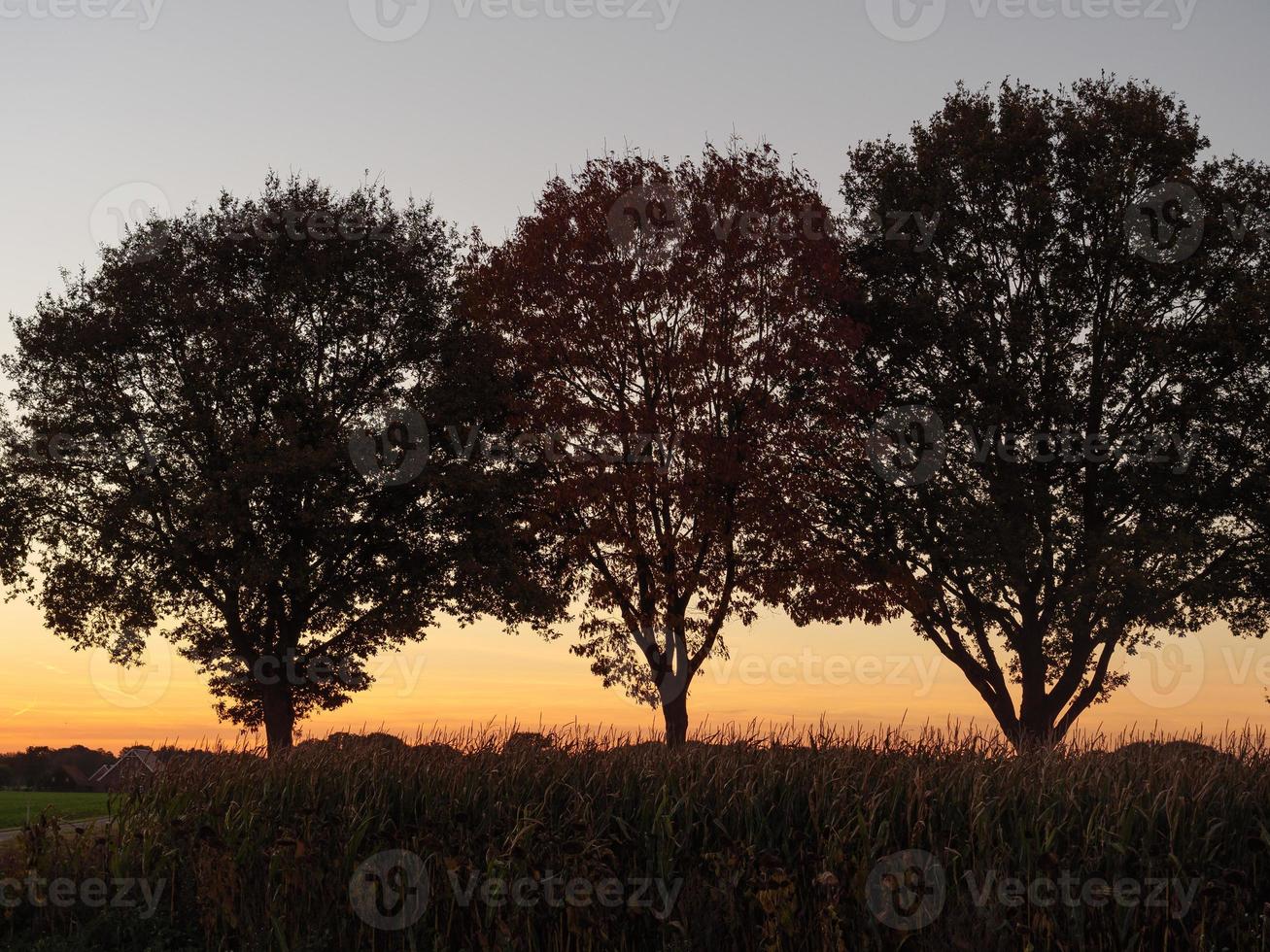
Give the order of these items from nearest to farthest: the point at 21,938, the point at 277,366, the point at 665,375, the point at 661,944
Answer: the point at 661,944
the point at 21,938
the point at 665,375
the point at 277,366

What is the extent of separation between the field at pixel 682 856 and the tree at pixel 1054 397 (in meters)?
13.2

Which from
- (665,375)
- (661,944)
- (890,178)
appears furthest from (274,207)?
(661,944)

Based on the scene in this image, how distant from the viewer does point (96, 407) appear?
28844 mm

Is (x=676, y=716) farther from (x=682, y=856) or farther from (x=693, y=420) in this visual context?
(x=682, y=856)

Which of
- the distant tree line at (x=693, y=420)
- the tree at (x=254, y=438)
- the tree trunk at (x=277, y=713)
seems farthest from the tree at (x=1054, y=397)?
the tree trunk at (x=277, y=713)

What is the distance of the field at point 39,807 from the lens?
19859mm

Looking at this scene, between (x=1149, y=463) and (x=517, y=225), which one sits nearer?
(x=1149, y=463)

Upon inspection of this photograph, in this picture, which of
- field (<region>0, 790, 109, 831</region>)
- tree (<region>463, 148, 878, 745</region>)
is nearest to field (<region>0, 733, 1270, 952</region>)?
field (<region>0, 790, 109, 831</region>)

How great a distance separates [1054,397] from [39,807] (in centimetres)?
2368

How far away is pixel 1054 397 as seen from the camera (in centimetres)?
2705

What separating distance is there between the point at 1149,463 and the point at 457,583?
16.7m

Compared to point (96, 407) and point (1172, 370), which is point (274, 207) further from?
point (1172, 370)

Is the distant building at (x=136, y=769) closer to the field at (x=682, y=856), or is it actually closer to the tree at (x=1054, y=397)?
the field at (x=682, y=856)

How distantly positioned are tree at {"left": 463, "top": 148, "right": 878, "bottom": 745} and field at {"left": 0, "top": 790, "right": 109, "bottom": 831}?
1092cm
